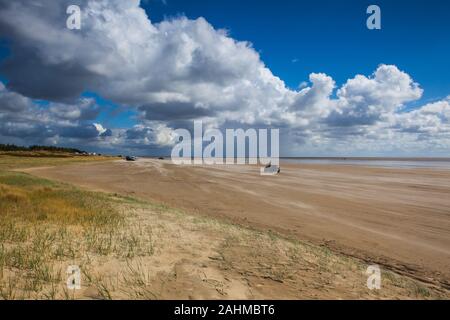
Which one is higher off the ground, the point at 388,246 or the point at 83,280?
the point at 83,280

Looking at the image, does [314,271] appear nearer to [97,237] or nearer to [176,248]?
[176,248]

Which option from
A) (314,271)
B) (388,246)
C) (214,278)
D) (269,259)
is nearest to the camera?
(214,278)

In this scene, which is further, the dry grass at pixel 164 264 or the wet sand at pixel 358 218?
the wet sand at pixel 358 218

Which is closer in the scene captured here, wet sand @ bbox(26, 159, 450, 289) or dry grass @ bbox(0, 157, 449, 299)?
dry grass @ bbox(0, 157, 449, 299)

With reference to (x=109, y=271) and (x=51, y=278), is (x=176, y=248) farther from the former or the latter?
(x=51, y=278)

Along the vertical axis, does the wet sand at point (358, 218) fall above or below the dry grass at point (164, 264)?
below

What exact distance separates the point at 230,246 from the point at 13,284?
491 centimetres

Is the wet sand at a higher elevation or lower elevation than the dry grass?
lower

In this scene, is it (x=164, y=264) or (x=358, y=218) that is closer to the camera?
(x=164, y=264)

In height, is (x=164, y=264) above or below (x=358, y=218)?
above

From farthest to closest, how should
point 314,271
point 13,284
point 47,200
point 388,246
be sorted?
point 47,200, point 388,246, point 314,271, point 13,284
